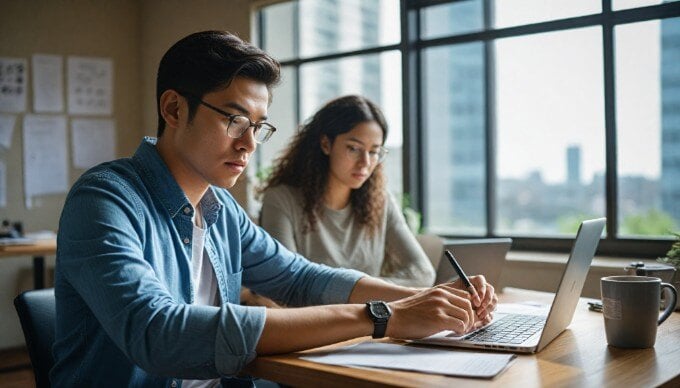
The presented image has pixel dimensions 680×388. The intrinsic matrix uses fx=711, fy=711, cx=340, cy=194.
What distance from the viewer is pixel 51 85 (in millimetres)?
4992

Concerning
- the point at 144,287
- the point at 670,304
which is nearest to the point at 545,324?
the point at 670,304

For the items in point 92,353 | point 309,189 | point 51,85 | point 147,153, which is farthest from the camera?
point 51,85

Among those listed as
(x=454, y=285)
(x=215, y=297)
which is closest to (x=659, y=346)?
(x=454, y=285)

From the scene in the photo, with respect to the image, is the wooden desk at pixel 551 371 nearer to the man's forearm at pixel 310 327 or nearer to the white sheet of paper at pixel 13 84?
the man's forearm at pixel 310 327

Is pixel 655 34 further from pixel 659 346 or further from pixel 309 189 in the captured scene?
pixel 659 346

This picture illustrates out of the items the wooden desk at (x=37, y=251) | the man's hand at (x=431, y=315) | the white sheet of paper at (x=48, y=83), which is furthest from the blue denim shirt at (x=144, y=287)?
the white sheet of paper at (x=48, y=83)

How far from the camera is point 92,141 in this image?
205 inches

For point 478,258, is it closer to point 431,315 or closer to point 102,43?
point 431,315

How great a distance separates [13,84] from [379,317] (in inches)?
169

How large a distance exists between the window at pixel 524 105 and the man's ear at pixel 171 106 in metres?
2.57

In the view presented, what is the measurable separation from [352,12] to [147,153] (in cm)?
341

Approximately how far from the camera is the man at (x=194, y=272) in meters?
1.18

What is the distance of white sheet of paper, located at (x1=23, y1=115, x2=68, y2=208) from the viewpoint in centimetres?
489

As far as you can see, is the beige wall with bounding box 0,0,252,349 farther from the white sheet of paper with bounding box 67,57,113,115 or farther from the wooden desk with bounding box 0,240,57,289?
the wooden desk with bounding box 0,240,57,289
